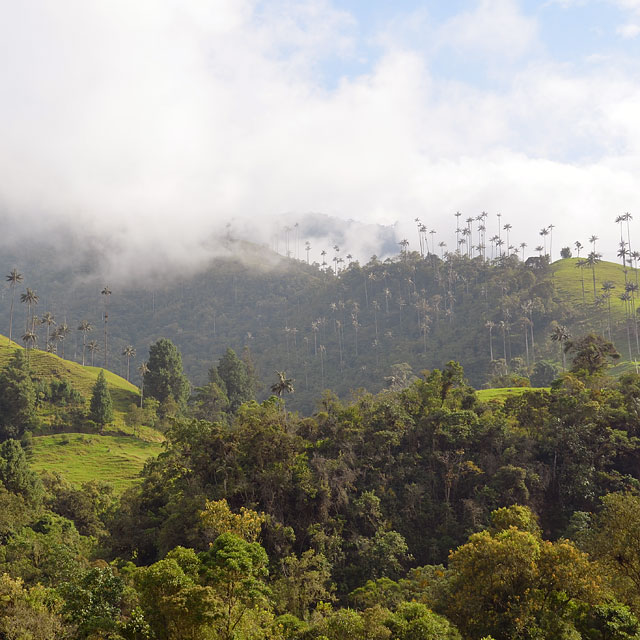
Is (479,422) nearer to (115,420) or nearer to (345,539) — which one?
(345,539)

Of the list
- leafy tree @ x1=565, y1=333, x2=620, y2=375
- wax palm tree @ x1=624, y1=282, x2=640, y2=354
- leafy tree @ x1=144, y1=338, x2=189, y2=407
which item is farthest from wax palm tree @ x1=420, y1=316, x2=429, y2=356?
leafy tree @ x1=565, y1=333, x2=620, y2=375

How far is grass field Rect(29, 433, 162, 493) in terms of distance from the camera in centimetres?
7706

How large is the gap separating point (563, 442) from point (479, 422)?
868cm

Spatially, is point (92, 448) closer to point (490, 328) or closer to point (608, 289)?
point (490, 328)

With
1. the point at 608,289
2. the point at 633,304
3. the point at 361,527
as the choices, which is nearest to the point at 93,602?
the point at 361,527

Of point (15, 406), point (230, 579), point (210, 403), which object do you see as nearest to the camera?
point (230, 579)

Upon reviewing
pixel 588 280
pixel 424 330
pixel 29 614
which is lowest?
pixel 29 614

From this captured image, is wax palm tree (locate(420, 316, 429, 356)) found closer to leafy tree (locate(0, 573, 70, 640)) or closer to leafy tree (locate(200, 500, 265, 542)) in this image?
leafy tree (locate(200, 500, 265, 542))

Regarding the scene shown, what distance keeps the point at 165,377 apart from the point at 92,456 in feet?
109

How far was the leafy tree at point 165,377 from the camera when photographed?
118625 mm

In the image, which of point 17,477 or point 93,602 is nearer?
point 93,602

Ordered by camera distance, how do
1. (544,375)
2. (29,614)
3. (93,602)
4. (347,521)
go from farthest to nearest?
(544,375)
(347,521)
(29,614)
(93,602)

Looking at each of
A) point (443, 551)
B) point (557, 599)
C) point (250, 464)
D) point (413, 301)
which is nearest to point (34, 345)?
point (413, 301)

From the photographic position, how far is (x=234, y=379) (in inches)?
5010
